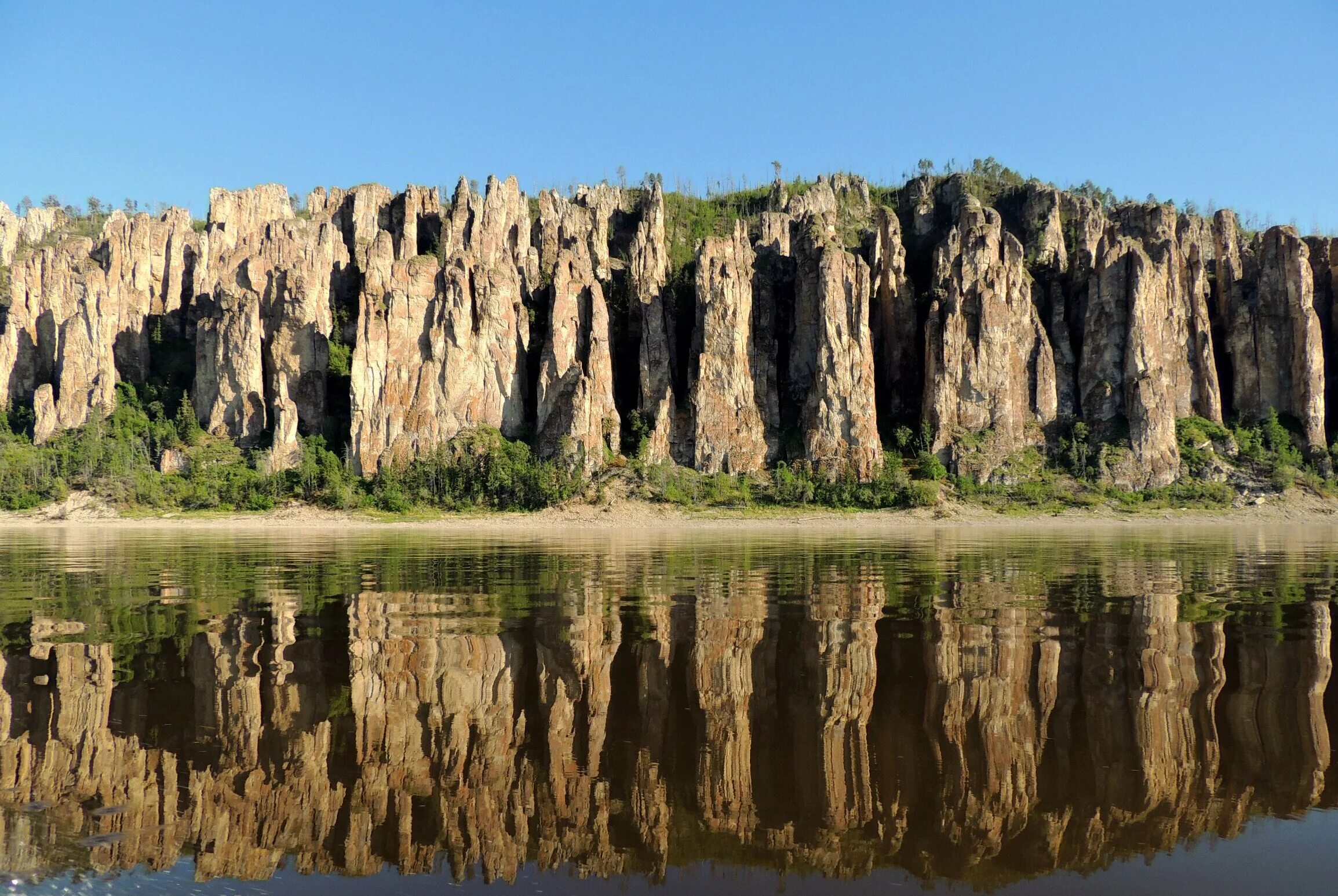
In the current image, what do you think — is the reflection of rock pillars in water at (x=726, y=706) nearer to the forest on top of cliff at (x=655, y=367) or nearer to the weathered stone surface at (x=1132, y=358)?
the forest on top of cliff at (x=655, y=367)

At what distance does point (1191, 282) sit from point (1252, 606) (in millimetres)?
128996

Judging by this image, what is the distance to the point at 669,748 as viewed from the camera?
1046cm

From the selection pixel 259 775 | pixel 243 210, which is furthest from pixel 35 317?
pixel 259 775

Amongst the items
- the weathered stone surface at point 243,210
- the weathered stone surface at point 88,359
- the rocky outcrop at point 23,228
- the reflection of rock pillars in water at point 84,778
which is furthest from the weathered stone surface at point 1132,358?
the rocky outcrop at point 23,228

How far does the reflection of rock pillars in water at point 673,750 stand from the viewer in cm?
805

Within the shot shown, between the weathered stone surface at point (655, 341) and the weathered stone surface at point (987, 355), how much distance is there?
37103 millimetres

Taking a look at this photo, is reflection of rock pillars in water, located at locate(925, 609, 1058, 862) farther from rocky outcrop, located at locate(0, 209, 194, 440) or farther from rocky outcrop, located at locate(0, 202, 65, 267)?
rocky outcrop, located at locate(0, 202, 65, 267)

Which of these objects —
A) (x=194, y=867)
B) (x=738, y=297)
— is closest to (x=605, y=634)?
(x=194, y=867)

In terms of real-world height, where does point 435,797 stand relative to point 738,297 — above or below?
below

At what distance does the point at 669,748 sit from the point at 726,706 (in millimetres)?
1976

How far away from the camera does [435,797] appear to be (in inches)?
353

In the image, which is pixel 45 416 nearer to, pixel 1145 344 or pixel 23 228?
pixel 23 228

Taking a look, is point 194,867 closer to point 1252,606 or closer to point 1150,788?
point 1150,788

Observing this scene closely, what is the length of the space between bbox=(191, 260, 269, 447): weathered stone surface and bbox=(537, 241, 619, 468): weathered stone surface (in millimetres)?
40284
